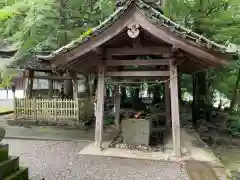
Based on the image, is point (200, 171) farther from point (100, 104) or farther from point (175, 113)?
point (100, 104)

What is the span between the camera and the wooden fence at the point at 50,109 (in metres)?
11.6

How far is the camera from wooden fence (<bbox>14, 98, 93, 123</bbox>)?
38.1 feet

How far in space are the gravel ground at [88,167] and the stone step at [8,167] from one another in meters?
1.30

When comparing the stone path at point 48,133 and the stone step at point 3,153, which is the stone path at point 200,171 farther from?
the stone path at point 48,133

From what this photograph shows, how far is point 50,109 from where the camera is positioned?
38.9 ft

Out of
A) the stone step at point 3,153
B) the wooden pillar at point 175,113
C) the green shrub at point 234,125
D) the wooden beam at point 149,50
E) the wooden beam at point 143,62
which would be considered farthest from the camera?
the green shrub at point 234,125

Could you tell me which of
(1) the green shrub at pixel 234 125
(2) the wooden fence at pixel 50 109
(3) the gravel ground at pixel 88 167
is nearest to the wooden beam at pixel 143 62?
(3) the gravel ground at pixel 88 167

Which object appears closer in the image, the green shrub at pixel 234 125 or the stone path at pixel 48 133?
the stone path at pixel 48 133

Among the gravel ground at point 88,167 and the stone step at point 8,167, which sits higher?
the stone step at point 8,167

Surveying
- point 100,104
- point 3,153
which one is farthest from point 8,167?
point 100,104

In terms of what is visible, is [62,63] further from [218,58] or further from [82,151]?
[218,58]

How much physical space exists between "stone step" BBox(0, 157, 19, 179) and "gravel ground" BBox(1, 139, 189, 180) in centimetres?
130

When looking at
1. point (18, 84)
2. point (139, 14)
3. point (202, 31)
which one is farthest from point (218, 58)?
point (18, 84)

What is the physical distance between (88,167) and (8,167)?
2339 millimetres
